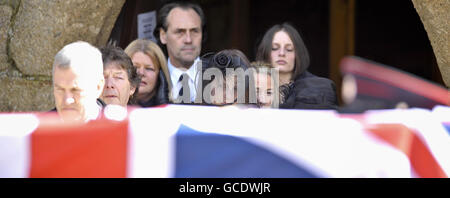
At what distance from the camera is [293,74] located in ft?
8.32

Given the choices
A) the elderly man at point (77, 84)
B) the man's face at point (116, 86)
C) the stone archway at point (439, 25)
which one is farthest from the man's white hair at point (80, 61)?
the stone archway at point (439, 25)

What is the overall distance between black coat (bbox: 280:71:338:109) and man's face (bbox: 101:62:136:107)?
1.96 ft

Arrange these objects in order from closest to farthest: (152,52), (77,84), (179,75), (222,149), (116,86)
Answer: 1. (222,149)
2. (77,84)
3. (116,86)
4. (152,52)
5. (179,75)

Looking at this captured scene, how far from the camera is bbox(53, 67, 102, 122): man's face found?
1.43 metres

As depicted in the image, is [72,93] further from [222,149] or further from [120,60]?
[120,60]

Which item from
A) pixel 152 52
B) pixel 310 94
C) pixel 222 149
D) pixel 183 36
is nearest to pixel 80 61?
pixel 222 149

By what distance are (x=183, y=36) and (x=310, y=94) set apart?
70cm

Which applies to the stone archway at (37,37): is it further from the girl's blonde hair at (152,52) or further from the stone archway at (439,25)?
the stone archway at (439,25)

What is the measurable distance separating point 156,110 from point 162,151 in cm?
16

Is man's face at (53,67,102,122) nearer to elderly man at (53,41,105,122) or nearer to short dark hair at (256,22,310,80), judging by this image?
elderly man at (53,41,105,122)
